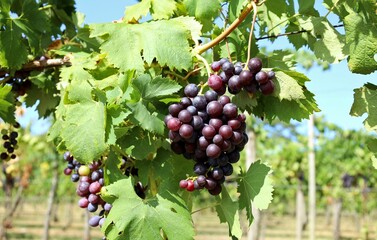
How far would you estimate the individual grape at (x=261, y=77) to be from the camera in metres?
1.52

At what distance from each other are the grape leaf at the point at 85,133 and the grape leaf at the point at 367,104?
0.83 meters

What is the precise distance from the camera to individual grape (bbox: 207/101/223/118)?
4.89 ft

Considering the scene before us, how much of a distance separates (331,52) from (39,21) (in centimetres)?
123

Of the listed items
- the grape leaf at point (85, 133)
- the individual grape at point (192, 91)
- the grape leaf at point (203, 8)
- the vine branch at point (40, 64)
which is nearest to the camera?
the grape leaf at point (85, 133)

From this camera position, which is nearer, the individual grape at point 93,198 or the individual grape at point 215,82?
the individual grape at point 215,82

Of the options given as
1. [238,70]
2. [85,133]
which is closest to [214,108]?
[238,70]

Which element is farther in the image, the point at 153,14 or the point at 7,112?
the point at 7,112

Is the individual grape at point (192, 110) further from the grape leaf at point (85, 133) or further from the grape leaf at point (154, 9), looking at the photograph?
the grape leaf at point (154, 9)

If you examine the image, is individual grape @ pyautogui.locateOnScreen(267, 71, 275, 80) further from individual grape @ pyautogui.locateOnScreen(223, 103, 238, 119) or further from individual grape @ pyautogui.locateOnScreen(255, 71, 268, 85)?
individual grape @ pyautogui.locateOnScreen(223, 103, 238, 119)

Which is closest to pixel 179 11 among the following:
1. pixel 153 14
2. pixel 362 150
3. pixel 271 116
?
pixel 153 14

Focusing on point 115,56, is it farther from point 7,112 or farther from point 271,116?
point 7,112

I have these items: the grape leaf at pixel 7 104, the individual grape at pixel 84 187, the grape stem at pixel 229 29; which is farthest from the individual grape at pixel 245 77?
the grape leaf at pixel 7 104

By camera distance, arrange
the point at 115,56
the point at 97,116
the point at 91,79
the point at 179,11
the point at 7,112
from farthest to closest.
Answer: the point at 7,112 < the point at 179,11 < the point at 91,79 < the point at 115,56 < the point at 97,116

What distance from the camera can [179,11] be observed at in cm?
190
